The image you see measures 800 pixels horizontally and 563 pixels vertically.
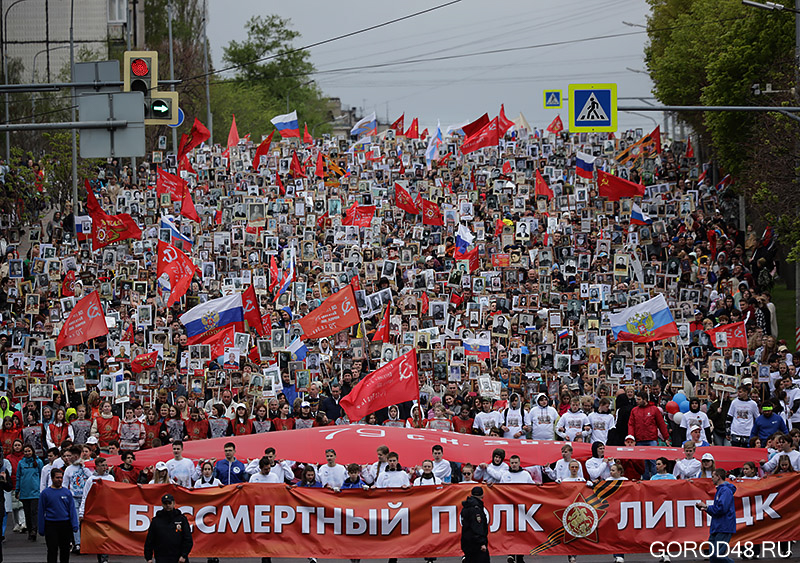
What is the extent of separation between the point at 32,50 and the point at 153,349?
5378 centimetres

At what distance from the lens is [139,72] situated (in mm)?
16531

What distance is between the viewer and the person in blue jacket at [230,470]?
16203 mm

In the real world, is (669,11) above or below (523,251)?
above

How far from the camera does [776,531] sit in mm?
15336

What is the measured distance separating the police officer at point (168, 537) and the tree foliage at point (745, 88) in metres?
17.2

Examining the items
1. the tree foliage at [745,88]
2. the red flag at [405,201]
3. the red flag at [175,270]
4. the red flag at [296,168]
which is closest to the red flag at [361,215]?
the red flag at [405,201]

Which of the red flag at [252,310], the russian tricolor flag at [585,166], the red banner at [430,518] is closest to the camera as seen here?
the red banner at [430,518]

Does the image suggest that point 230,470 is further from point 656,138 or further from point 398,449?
point 656,138

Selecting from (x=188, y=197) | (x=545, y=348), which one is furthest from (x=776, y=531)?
(x=188, y=197)

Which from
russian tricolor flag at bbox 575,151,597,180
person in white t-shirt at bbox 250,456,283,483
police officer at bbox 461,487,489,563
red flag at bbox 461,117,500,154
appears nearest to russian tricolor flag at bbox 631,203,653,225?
russian tricolor flag at bbox 575,151,597,180

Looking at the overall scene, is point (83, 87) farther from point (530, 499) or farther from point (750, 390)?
point (750, 390)

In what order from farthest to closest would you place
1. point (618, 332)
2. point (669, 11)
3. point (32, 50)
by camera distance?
point (32, 50) → point (669, 11) → point (618, 332)

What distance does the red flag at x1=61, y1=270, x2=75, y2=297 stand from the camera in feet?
90.4

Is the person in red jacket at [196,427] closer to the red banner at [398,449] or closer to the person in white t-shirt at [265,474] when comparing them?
the red banner at [398,449]
